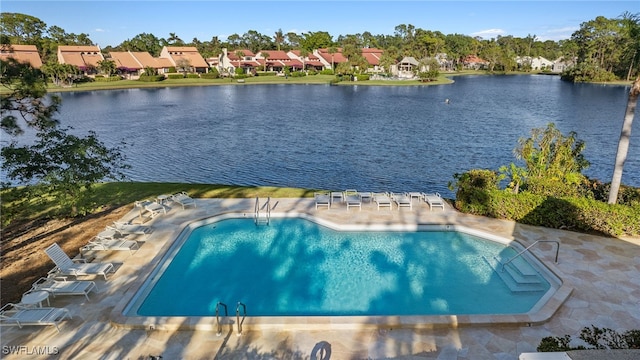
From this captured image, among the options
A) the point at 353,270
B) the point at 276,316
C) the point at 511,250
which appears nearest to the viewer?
the point at 276,316

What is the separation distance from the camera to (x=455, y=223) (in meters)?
14.7

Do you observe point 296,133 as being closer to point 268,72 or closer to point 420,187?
point 420,187

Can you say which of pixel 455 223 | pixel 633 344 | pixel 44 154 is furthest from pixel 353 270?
pixel 44 154

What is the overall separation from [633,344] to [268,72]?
108177 mm

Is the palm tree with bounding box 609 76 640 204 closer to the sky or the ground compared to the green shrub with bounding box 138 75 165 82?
closer to the ground

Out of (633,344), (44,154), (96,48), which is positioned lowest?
(633,344)

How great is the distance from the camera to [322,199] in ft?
56.6

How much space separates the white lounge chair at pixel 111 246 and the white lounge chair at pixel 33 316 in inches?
126

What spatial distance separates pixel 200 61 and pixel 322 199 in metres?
95.9

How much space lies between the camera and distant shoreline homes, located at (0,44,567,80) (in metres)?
85.9

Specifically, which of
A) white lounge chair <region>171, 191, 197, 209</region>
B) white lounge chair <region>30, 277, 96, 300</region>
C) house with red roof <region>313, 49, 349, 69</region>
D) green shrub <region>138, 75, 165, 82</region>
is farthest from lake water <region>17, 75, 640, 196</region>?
house with red roof <region>313, 49, 349, 69</region>

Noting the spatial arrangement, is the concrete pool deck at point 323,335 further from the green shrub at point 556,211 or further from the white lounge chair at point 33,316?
the green shrub at point 556,211

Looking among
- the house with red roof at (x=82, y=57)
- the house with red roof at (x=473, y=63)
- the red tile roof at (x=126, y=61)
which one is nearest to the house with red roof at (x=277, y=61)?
the red tile roof at (x=126, y=61)

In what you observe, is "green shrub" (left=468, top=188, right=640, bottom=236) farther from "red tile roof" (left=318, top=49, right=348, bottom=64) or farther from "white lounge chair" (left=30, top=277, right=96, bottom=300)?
"red tile roof" (left=318, top=49, right=348, bottom=64)
